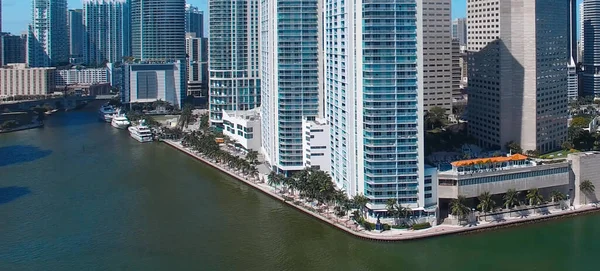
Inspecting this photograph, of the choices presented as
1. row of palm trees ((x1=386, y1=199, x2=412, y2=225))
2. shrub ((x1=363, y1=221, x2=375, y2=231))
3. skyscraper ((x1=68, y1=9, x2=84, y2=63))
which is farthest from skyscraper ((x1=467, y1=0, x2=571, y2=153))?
skyscraper ((x1=68, y1=9, x2=84, y2=63))

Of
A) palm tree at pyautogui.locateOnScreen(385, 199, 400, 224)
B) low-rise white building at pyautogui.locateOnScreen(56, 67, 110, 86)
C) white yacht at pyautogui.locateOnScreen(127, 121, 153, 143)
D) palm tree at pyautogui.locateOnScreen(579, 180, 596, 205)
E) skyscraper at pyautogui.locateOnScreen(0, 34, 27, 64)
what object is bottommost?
palm tree at pyautogui.locateOnScreen(385, 199, 400, 224)

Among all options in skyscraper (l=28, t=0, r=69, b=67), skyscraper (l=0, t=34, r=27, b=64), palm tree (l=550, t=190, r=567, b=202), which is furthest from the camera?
skyscraper (l=0, t=34, r=27, b=64)

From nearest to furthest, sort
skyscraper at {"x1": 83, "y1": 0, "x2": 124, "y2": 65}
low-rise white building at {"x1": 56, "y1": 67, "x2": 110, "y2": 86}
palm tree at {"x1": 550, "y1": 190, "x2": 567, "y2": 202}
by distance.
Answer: palm tree at {"x1": 550, "y1": 190, "x2": 567, "y2": 202} < low-rise white building at {"x1": 56, "y1": 67, "x2": 110, "y2": 86} < skyscraper at {"x1": 83, "y1": 0, "x2": 124, "y2": 65}

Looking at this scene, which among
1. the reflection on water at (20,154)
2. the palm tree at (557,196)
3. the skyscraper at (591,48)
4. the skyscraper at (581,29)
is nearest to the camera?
the palm tree at (557,196)

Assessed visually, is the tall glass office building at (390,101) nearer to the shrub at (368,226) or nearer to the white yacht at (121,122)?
the shrub at (368,226)

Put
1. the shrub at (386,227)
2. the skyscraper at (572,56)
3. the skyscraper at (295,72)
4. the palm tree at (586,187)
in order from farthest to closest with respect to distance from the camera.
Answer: the skyscraper at (572,56) < the skyscraper at (295,72) < the palm tree at (586,187) < the shrub at (386,227)

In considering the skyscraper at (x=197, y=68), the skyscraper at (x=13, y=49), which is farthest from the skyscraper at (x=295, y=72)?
the skyscraper at (x=13, y=49)

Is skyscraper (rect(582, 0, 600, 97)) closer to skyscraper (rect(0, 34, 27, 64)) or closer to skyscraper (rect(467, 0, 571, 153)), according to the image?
skyscraper (rect(467, 0, 571, 153))

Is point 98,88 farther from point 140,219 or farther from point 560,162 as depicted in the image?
point 560,162
